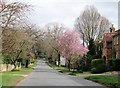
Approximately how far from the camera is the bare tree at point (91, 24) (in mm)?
88750

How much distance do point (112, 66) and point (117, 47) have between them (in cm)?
661

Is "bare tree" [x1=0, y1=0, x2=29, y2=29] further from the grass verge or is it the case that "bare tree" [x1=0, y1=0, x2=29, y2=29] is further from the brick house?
the brick house

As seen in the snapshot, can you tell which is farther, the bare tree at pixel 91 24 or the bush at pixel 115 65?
the bare tree at pixel 91 24

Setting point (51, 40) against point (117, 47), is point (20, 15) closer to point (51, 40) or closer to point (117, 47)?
point (117, 47)

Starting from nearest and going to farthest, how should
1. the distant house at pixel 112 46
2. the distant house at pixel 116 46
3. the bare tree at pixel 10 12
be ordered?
the bare tree at pixel 10 12 → the distant house at pixel 116 46 → the distant house at pixel 112 46

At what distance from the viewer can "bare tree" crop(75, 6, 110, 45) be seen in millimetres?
88750

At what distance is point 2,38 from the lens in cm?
2633

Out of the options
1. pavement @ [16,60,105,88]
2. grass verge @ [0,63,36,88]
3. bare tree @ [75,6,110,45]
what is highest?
bare tree @ [75,6,110,45]

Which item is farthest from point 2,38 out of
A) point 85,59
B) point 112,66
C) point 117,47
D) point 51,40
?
point 51,40

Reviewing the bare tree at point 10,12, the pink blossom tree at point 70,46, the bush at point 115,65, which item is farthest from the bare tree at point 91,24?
the bare tree at point 10,12

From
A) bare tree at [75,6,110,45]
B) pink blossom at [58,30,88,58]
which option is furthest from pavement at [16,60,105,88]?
bare tree at [75,6,110,45]

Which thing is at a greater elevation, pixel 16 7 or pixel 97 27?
pixel 97 27

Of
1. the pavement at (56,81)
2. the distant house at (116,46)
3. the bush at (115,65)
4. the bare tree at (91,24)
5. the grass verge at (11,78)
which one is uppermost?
the bare tree at (91,24)

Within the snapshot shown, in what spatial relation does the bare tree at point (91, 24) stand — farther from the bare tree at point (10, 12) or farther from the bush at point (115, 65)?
the bare tree at point (10, 12)
